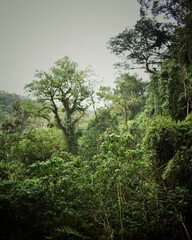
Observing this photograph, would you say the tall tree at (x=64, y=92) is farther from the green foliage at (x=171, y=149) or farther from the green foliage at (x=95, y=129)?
the green foliage at (x=171, y=149)

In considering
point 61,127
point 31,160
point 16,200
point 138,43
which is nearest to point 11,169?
point 31,160

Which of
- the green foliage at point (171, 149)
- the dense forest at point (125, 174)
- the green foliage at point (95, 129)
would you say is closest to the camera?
the dense forest at point (125, 174)

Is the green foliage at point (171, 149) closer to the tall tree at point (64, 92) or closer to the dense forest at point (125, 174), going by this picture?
the dense forest at point (125, 174)

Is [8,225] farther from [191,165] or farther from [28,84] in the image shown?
[28,84]

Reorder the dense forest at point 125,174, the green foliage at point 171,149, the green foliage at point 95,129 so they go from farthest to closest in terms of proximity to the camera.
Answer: the green foliage at point 95,129
the green foliage at point 171,149
the dense forest at point 125,174

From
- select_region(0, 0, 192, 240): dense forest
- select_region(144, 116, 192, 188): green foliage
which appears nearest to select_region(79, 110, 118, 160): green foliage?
select_region(0, 0, 192, 240): dense forest

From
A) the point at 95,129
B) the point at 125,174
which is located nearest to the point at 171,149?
the point at 125,174

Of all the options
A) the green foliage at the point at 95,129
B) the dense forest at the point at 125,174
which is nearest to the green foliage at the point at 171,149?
the dense forest at the point at 125,174

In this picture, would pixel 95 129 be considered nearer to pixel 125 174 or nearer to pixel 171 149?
pixel 171 149

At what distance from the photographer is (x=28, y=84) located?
51.8ft

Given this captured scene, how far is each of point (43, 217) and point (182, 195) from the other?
10.3 feet

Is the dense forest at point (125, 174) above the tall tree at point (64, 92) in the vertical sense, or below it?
below

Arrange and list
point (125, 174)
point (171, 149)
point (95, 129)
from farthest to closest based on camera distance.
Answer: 1. point (95, 129)
2. point (171, 149)
3. point (125, 174)

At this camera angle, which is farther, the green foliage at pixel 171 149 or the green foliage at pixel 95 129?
the green foliage at pixel 95 129
